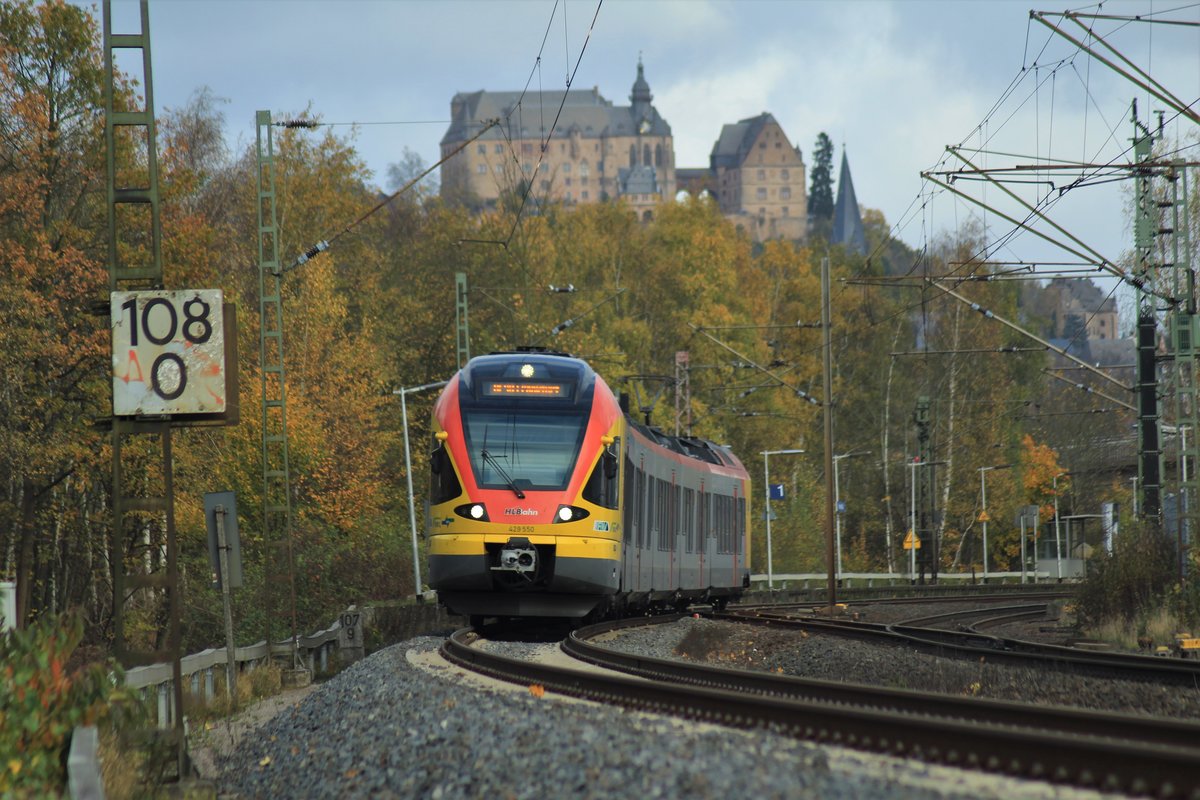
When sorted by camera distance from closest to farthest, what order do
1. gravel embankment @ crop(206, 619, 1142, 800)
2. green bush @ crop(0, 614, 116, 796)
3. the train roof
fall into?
gravel embankment @ crop(206, 619, 1142, 800)
green bush @ crop(0, 614, 116, 796)
the train roof

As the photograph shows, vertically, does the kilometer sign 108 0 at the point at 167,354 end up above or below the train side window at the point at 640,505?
above

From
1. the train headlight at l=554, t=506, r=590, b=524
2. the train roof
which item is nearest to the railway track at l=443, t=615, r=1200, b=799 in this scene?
the train headlight at l=554, t=506, r=590, b=524

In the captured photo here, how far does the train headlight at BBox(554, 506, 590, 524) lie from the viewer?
65.1ft

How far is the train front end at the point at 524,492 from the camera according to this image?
1973cm

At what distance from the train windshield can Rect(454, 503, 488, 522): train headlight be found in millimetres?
267

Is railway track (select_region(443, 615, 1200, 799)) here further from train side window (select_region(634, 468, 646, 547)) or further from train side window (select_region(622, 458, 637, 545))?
train side window (select_region(634, 468, 646, 547))

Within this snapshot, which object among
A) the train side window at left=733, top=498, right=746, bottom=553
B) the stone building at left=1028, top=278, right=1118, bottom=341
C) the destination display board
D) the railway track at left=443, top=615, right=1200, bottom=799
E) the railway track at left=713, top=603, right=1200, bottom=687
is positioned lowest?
the railway track at left=713, top=603, right=1200, bottom=687

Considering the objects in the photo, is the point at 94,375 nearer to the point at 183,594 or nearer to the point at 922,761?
the point at 183,594

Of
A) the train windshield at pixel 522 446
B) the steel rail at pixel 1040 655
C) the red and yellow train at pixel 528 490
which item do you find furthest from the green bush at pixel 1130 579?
the train windshield at pixel 522 446

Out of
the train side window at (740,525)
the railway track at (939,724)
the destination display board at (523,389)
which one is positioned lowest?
the train side window at (740,525)

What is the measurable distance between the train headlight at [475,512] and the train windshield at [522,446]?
267 millimetres

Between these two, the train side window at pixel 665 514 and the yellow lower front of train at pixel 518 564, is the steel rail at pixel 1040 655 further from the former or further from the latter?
the yellow lower front of train at pixel 518 564

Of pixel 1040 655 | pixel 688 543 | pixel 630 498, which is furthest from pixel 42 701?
pixel 688 543

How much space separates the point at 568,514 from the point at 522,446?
39.7 inches
